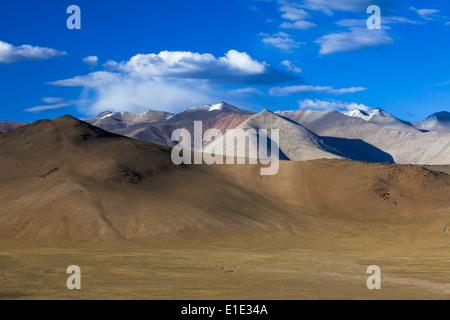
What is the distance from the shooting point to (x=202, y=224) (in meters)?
80.6

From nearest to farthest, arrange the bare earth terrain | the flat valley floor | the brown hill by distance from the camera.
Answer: the flat valley floor < the bare earth terrain < the brown hill

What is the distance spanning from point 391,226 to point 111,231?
132 ft

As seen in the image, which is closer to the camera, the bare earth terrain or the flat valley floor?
the flat valley floor

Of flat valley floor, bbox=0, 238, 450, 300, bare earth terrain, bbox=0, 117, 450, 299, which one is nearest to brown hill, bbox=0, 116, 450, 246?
bare earth terrain, bbox=0, 117, 450, 299

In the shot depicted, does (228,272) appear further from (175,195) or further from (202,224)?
(175,195)

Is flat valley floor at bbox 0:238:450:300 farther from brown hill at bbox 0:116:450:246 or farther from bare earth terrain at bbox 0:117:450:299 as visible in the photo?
brown hill at bbox 0:116:450:246

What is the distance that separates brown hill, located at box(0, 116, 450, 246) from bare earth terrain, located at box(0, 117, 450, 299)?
0.27 metres

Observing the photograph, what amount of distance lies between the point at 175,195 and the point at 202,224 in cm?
1126

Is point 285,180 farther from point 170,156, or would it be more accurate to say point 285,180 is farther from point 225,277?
point 225,277

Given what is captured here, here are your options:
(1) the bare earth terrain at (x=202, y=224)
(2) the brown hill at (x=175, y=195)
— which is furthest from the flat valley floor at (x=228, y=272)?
(2) the brown hill at (x=175, y=195)

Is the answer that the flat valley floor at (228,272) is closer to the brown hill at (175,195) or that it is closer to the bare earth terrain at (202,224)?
the bare earth terrain at (202,224)

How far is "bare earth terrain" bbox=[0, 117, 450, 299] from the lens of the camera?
1581 inches

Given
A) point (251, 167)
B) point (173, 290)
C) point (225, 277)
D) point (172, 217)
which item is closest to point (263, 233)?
point (172, 217)

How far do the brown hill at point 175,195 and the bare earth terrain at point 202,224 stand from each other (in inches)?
10.7
